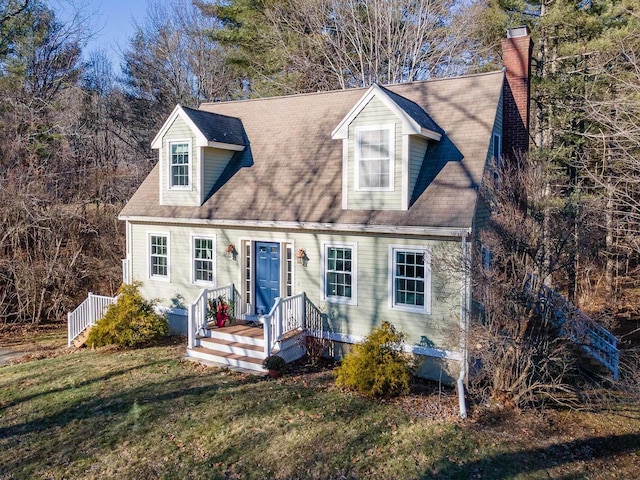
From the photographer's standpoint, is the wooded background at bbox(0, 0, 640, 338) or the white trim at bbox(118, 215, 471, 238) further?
the wooded background at bbox(0, 0, 640, 338)

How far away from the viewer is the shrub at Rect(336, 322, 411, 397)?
909 centimetres

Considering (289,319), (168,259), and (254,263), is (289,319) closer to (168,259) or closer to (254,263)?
(254,263)

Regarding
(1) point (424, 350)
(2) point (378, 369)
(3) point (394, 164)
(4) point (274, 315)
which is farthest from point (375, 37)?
(2) point (378, 369)

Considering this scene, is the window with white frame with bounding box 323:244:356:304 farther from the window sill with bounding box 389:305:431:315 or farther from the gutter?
the gutter

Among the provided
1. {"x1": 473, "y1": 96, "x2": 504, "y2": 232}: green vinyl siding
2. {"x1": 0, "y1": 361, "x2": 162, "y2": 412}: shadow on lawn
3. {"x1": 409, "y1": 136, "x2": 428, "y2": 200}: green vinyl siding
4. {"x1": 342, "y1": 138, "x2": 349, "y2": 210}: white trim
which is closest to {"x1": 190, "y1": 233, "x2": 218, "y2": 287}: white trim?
{"x1": 0, "y1": 361, "x2": 162, "y2": 412}: shadow on lawn

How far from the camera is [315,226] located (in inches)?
439

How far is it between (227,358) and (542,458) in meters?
6.79

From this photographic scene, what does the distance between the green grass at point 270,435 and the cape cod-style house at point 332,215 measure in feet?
4.80

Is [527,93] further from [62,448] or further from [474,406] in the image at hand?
[62,448]

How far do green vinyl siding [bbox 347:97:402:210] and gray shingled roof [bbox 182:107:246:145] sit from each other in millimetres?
4481

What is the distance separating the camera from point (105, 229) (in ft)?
64.3

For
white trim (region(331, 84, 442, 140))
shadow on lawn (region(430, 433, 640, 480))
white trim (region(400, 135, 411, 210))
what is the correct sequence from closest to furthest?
shadow on lawn (region(430, 433, 640, 480))
white trim (region(331, 84, 442, 140))
white trim (region(400, 135, 411, 210))

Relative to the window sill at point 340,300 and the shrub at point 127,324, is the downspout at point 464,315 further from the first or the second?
the shrub at point 127,324

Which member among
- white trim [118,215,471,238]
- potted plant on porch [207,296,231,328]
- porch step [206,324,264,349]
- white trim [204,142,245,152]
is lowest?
porch step [206,324,264,349]
